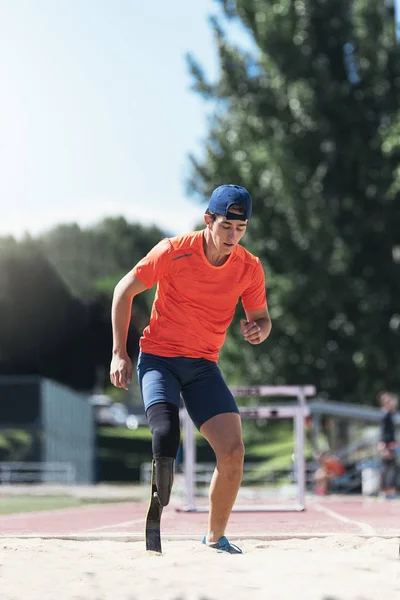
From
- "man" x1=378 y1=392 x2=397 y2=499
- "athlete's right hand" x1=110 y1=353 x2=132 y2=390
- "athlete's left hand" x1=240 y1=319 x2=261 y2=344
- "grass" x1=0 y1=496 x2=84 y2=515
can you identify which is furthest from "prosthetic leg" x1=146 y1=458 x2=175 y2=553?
"man" x1=378 y1=392 x2=397 y2=499

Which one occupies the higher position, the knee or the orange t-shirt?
the orange t-shirt

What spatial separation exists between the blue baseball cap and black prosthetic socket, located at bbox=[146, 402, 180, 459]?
116 centimetres

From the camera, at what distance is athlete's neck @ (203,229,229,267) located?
251 inches

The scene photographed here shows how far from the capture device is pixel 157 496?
6.18 m

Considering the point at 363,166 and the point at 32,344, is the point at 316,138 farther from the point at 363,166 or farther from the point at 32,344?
the point at 32,344

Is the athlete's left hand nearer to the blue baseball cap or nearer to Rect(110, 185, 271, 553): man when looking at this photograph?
Rect(110, 185, 271, 553): man

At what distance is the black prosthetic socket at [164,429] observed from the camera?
6086 mm

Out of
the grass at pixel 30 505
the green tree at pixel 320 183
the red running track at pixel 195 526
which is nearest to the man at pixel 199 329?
the red running track at pixel 195 526

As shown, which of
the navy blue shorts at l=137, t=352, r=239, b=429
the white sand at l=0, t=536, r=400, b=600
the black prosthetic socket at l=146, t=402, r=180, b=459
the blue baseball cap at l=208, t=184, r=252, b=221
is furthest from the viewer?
the navy blue shorts at l=137, t=352, r=239, b=429

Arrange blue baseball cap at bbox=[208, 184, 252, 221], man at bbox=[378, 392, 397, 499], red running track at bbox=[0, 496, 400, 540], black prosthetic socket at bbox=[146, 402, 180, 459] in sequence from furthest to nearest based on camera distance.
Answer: man at bbox=[378, 392, 397, 499]
red running track at bbox=[0, 496, 400, 540]
blue baseball cap at bbox=[208, 184, 252, 221]
black prosthetic socket at bbox=[146, 402, 180, 459]

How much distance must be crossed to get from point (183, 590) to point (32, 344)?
60.4 m

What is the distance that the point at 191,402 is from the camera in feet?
21.3

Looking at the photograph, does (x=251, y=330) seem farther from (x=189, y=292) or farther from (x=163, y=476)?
(x=163, y=476)

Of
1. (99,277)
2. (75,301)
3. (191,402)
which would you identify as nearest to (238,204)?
(191,402)
